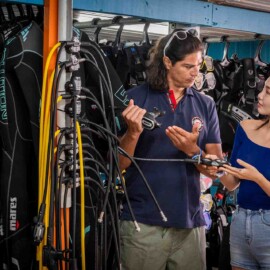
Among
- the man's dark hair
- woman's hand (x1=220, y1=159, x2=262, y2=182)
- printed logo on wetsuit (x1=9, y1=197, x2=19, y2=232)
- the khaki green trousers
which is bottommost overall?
the khaki green trousers

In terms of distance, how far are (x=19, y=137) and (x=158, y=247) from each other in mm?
764

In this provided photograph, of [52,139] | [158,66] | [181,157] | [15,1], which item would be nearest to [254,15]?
[158,66]

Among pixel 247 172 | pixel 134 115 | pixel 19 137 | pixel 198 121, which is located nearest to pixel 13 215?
pixel 19 137

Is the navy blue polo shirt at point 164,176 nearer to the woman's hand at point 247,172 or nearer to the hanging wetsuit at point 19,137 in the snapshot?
the woman's hand at point 247,172

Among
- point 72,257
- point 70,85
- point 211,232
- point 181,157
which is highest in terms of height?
point 70,85

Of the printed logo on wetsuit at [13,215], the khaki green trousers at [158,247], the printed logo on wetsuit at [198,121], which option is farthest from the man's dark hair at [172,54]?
the printed logo on wetsuit at [13,215]

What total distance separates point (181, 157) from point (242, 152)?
349mm

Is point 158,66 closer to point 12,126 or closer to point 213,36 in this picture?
point 12,126

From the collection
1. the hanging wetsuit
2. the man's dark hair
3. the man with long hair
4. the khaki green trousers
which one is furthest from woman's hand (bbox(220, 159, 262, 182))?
the hanging wetsuit

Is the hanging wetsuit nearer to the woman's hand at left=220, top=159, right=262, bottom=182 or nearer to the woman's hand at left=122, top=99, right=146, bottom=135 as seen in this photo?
the woman's hand at left=122, top=99, right=146, bottom=135

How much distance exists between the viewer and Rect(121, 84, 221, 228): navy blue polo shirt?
214 cm

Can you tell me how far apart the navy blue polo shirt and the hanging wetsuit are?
1.48 feet

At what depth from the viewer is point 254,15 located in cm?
311

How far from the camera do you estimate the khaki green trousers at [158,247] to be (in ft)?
7.02
